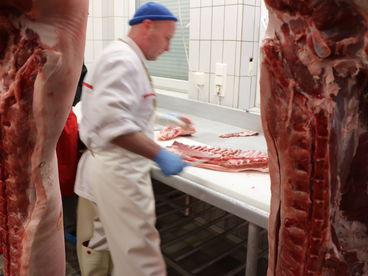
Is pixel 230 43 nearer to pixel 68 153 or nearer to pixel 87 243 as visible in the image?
pixel 68 153

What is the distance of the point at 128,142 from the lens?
63.6 inches

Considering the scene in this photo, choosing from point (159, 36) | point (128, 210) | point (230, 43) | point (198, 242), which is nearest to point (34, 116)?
point (128, 210)

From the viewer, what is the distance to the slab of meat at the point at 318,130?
55 cm

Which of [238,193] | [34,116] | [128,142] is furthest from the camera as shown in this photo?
[128,142]

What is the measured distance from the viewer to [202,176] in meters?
1.61

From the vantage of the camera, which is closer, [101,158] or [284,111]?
[284,111]

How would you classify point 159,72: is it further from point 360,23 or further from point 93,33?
point 360,23

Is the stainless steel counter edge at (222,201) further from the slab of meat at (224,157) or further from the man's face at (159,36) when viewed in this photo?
the man's face at (159,36)

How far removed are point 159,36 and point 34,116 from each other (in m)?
1.15

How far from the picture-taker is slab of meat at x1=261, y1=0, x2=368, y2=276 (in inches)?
21.7

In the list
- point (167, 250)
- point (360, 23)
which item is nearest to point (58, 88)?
point (360, 23)

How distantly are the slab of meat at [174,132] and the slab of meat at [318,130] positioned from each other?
1.53 m

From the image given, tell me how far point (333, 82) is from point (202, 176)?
108 centimetres

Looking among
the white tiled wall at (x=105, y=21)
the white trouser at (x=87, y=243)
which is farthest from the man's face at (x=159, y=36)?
the white tiled wall at (x=105, y=21)
